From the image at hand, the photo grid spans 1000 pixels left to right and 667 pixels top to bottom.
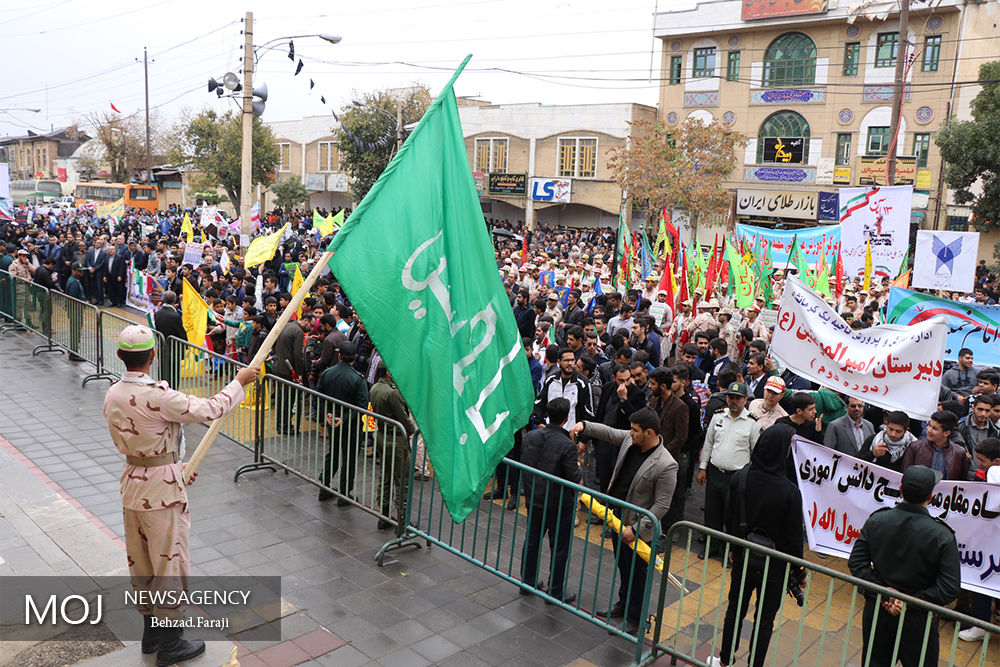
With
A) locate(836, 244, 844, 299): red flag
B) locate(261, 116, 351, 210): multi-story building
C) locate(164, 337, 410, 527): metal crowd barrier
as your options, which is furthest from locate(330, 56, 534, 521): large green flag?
locate(261, 116, 351, 210): multi-story building

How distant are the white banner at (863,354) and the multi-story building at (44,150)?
4218 inches

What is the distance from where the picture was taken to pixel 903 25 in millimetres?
18016

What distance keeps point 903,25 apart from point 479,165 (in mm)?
34059

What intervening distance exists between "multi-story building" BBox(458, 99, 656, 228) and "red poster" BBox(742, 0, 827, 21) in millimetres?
7027

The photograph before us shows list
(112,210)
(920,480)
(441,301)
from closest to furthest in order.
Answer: (920,480), (441,301), (112,210)

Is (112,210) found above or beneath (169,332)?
above

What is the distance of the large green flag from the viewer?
13.7ft

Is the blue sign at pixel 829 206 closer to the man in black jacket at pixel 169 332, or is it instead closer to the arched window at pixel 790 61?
the man in black jacket at pixel 169 332

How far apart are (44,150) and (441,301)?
119 metres

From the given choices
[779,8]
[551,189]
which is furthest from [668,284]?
[551,189]

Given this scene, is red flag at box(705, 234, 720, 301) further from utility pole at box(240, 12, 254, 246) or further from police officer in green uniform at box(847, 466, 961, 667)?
utility pole at box(240, 12, 254, 246)

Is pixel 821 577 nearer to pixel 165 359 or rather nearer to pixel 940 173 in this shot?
pixel 165 359

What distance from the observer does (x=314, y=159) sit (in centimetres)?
6175

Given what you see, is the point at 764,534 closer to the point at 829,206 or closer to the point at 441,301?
the point at 441,301
